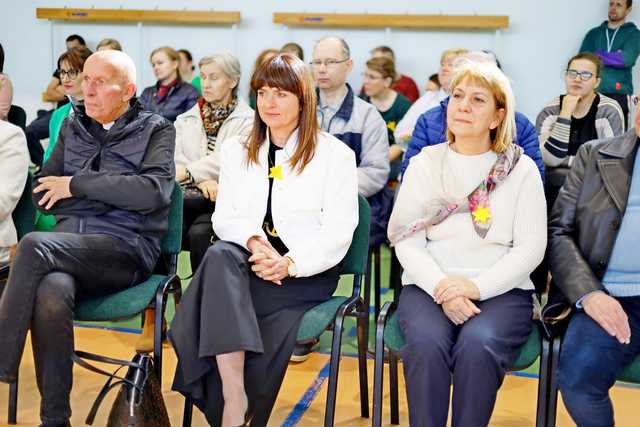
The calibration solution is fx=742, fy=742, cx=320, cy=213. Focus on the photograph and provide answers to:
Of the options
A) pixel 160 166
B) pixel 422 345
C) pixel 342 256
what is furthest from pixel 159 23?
pixel 422 345

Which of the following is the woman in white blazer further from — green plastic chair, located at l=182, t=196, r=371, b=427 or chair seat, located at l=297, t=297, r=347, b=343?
chair seat, located at l=297, t=297, r=347, b=343

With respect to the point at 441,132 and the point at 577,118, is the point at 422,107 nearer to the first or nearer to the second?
the point at 577,118

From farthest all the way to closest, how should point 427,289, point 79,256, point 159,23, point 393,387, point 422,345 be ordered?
1. point 159,23
2. point 393,387
3. point 79,256
4. point 427,289
5. point 422,345

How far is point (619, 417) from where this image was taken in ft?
8.59

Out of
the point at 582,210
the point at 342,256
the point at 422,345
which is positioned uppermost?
the point at 582,210

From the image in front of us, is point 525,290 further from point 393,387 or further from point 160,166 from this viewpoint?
point 160,166

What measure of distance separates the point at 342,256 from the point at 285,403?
67 cm

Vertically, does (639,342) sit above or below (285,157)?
below

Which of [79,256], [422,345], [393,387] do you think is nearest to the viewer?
[422,345]

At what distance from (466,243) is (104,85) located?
4.63 feet

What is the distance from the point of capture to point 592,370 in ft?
6.57

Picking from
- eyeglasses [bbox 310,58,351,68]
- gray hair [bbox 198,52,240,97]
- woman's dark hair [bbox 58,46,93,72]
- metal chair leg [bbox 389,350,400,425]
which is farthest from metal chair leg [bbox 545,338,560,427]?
woman's dark hair [bbox 58,46,93,72]

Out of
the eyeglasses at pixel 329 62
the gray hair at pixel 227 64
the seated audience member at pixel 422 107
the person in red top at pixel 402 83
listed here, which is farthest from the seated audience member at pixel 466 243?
the person in red top at pixel 402 83

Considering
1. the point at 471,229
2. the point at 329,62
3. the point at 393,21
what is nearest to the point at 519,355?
the point at 471,229
